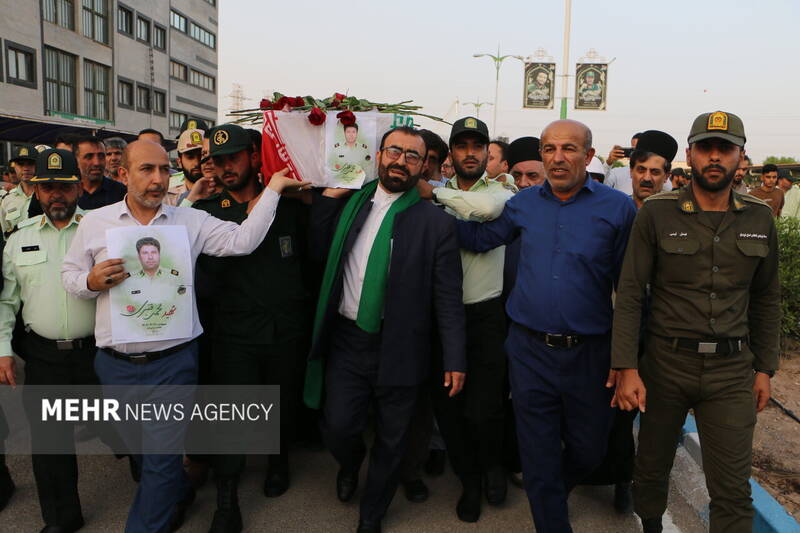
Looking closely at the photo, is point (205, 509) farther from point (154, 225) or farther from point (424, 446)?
point (154, 225)

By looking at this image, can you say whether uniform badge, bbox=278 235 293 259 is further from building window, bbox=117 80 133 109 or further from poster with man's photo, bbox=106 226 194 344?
building window, bbox=117 80 133 109

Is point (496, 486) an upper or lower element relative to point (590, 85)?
lower

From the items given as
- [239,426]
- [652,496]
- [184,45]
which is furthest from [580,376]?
[184,45]

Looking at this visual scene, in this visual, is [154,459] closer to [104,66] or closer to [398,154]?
[398,154]

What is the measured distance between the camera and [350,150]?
3.85m

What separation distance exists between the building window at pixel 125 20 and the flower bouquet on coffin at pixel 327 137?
3971 centimetres

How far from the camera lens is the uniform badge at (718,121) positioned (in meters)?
3.13

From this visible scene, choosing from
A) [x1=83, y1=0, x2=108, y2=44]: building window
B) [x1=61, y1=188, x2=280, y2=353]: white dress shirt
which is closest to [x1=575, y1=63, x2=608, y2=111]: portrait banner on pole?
[x1=61, y1=188, x2=280, y2=353]: white dress shirt

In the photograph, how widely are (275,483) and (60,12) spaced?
3451cm

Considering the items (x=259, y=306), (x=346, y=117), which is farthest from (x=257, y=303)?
(x=346, y=117)

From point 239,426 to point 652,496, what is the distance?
98.2 inches

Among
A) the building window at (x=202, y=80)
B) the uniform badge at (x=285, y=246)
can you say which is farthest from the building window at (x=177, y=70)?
the uniform badge at (x=285, y=246)

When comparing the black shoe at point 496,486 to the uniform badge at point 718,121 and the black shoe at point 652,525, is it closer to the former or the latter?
the black shoe at point 652,525

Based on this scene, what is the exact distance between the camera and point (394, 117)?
387 cm
